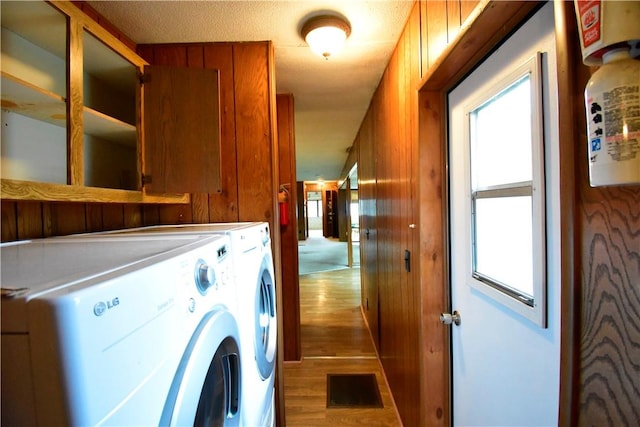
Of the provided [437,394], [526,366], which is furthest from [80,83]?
[437,394]

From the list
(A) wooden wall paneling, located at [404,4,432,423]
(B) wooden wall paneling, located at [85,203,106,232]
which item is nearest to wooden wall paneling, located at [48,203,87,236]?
(B) wooden wall paneling, located at [85,203,106,232]

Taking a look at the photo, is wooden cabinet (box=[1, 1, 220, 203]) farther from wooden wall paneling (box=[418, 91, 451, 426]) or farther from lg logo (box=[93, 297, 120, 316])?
wooden wall paneling (box=[418, 91, 451, 426])

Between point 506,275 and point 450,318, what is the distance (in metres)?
0.41

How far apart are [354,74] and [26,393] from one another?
7.50 ft

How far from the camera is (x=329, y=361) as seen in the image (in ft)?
8.41

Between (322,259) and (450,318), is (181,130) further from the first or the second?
(322,259)

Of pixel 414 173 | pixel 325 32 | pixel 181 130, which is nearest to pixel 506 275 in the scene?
pixel 414 173

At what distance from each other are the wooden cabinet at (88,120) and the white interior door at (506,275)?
3.94 ft

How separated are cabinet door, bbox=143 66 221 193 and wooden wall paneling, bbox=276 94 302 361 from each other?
119 cm

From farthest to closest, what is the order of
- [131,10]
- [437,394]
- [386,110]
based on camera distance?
[386,110]
[131,10]
[437,394]

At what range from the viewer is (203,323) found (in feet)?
2.11

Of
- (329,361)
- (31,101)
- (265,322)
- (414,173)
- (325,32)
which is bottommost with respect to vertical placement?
(329,361)

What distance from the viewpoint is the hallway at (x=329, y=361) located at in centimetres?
187

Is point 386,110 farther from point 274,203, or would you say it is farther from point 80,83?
point 80,83
